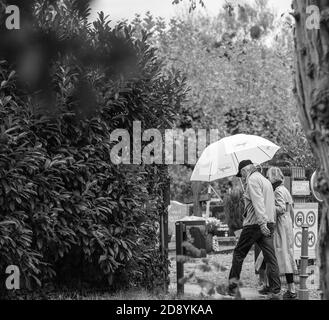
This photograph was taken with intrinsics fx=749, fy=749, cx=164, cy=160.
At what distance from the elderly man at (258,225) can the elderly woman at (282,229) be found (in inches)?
23.5

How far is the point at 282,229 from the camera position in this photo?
36.4 feet

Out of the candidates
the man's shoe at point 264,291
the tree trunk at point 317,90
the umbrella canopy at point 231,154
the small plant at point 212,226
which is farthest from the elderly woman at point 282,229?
the small plant at point 212,226

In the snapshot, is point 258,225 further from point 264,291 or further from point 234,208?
point 234,208

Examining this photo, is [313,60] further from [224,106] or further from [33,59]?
[224,106]

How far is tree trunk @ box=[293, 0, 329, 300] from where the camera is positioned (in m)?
3.15

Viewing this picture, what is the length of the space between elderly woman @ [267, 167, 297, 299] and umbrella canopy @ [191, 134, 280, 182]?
1.36 metres

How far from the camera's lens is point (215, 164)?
520 inches

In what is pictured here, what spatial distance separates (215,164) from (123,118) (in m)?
3.90

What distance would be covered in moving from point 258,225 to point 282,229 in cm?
112

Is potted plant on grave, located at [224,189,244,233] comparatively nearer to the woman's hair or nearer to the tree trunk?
the woman's hair

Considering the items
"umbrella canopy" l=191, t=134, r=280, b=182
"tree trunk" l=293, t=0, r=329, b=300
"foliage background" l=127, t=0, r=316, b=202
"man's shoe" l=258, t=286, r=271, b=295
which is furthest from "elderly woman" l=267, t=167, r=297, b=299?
"foliage background" l=127, t=0, r=316, b=202

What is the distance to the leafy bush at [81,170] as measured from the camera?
8.32 meters

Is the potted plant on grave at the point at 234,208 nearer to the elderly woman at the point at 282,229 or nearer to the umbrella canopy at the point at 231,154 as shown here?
the umbrella canopy at the point at 231,154
